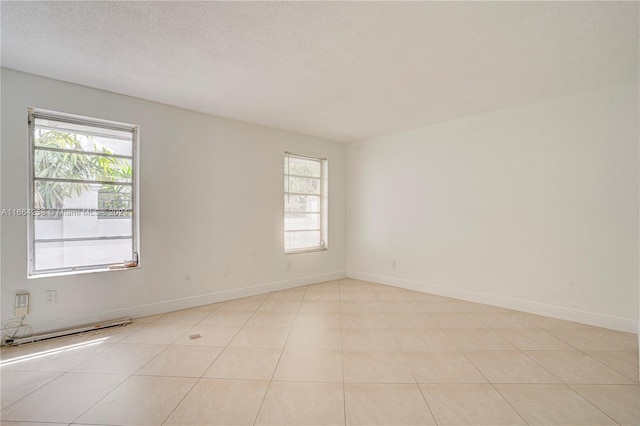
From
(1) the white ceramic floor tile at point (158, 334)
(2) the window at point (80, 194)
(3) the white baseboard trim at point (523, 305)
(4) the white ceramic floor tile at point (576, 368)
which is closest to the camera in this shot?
A: (4) the white ceramic floor tile at point (576, 368)

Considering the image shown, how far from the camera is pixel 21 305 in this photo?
2.74 meters

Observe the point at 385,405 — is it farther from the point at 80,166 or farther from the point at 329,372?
the point at 80,166

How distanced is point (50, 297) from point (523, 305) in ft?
17.3

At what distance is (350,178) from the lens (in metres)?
5.61

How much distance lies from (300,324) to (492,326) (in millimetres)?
2095

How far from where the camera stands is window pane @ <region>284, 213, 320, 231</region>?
16.1ft

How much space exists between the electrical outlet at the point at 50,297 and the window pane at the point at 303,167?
3.22 metres

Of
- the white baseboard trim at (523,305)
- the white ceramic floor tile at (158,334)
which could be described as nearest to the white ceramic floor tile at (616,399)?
the white baseboard trim at (523,305)

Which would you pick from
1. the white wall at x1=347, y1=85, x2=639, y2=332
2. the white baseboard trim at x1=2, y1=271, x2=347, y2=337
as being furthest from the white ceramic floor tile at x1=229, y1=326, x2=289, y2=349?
the white wall at x1=347, y1=85, x2=639, y2=332


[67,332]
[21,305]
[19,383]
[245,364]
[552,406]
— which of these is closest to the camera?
[552,406]

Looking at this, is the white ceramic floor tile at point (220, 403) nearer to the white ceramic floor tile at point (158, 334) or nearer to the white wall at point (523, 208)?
the white ceramic floor tile at point (158, 334)

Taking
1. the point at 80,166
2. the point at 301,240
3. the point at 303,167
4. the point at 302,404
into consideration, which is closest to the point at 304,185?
the point at 303,167

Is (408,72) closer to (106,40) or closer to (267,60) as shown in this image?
(267,60)

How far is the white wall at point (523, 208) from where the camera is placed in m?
3.05
